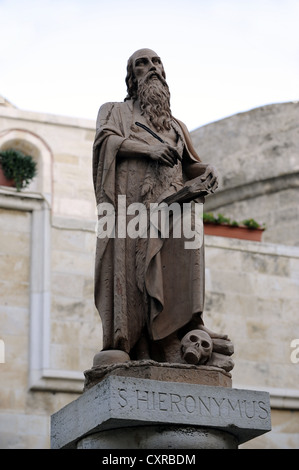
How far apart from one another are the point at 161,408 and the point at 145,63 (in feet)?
9.64

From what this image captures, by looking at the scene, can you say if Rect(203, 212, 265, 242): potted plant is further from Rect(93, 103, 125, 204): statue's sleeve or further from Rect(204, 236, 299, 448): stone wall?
Rect(93, 103, 125, 204): statue's sleeve

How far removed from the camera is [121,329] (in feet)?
28.8

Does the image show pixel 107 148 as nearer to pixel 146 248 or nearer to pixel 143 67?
pixel 143 67

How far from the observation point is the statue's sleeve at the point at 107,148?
9.23 metres

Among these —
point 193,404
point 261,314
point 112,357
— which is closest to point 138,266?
point 112,357

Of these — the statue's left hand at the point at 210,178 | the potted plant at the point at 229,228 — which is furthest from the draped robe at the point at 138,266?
the potted plant at the point at 229,228

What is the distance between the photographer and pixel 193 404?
8.38 meters

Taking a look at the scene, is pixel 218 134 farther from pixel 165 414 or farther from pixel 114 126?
pixel 165 414

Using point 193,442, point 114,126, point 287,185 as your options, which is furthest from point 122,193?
point 287,185

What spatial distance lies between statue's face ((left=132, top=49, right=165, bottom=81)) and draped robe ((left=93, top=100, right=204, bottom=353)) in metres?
0.50

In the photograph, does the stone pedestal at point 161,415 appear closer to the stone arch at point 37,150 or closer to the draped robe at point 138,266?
the draped robe at point 138,266

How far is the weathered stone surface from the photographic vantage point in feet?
26.8

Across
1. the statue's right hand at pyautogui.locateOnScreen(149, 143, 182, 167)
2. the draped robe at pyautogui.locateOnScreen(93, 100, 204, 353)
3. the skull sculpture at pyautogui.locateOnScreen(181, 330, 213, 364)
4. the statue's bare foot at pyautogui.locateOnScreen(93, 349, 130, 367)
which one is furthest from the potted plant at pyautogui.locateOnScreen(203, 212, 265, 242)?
the statue's bare foot at pyautogui.locateOnScreen(93, 349, 130, 367)
